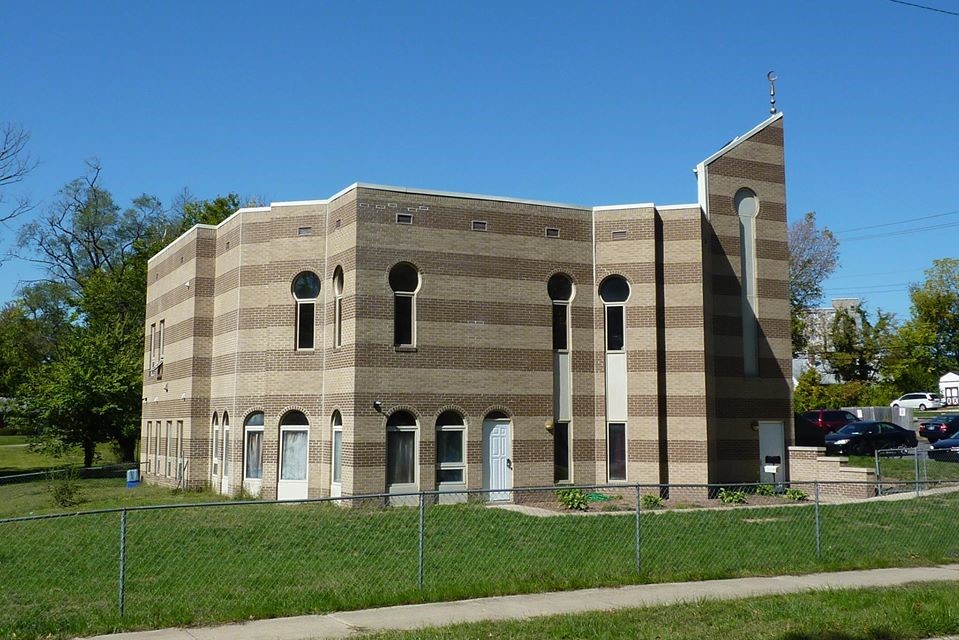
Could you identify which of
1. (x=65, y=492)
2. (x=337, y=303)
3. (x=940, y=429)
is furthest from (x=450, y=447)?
(x=940, y=429)

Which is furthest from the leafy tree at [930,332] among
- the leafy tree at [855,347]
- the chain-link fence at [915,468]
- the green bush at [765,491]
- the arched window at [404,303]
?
the arched window at [404,303]

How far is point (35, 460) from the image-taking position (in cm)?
5853

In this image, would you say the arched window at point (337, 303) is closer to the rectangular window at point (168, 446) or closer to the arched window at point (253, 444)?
the arched window at point (253, 444)

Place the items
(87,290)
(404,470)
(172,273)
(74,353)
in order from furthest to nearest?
1. (87,290)
2. (74,353)
3. (172,273)
4. (404,470)

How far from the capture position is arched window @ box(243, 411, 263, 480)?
25.7 m

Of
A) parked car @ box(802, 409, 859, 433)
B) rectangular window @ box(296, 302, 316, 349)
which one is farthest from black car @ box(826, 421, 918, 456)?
rectangular window @ box(296, 302, 316, 349)

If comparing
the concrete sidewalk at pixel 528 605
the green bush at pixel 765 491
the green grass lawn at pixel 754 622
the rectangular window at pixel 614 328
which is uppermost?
the rectangular window at pixel 614 328

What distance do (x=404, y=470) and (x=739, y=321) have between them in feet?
37.7

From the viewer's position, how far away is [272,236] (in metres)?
25.9

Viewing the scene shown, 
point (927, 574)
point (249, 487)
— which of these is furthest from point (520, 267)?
point (927, 574)

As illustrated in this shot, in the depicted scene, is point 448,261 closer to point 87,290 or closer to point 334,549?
point 334,549

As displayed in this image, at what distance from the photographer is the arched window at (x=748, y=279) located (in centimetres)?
2800

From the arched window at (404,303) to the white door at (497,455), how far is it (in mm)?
3215

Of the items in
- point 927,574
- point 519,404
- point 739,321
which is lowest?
point 927,574
